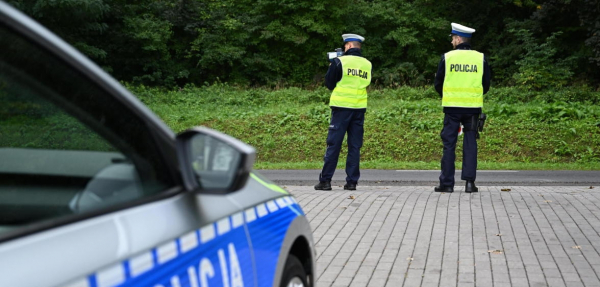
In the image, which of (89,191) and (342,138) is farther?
(342,138)

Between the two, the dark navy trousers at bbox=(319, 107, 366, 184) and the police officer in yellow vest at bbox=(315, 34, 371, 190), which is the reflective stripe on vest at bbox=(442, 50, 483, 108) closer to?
the police officer in yellow vest at bbox=(315, 34, 371, 190)

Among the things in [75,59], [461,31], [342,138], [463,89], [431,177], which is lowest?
[431,177]

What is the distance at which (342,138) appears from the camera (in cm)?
969

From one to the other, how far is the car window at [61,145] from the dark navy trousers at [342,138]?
738 cm

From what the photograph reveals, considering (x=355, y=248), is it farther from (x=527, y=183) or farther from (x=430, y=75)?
(x=430, y=75)

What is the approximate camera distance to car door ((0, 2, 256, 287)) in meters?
1.59

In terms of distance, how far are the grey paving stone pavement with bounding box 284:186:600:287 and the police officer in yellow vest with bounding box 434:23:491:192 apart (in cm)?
57

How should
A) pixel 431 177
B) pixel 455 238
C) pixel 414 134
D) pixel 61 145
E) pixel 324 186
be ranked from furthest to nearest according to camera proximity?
pixel 414 134, pixel 431 177, pixel 324 186, pixel 455 238, pixel 61 145

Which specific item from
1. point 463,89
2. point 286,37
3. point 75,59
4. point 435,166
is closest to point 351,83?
point 463,89

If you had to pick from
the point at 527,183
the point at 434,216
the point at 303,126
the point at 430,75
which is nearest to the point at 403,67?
the point at 430,75

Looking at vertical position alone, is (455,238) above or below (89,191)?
below

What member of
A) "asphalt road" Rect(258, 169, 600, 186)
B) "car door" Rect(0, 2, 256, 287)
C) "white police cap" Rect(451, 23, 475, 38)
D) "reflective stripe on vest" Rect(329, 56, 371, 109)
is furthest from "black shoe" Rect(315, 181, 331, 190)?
"car door" Rect(0, 2, 256, 287)

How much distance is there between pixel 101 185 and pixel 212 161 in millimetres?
330

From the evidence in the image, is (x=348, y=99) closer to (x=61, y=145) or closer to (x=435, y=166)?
(x=435, y=166)
